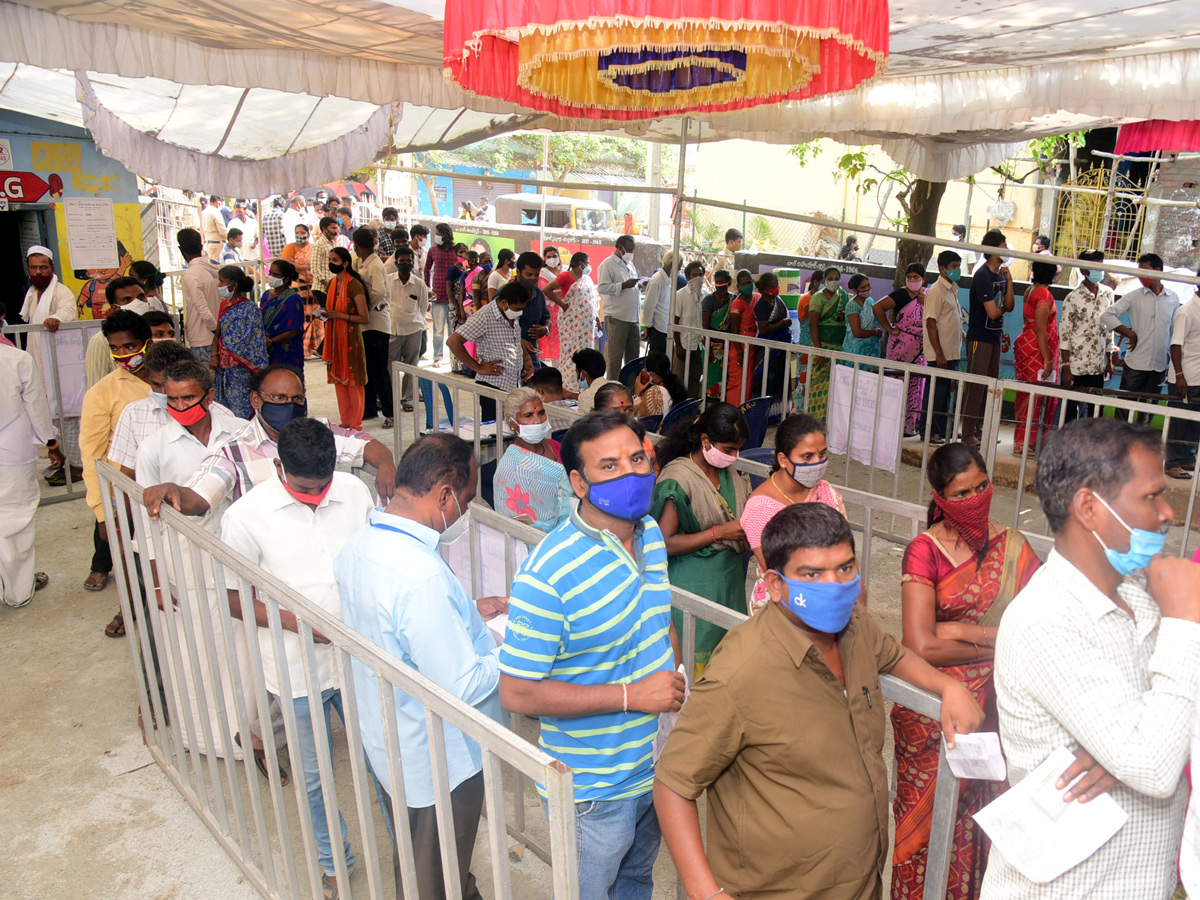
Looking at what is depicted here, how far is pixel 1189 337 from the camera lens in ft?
26.1

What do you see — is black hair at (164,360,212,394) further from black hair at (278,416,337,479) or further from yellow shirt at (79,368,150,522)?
black hair at (278,416,337,479)

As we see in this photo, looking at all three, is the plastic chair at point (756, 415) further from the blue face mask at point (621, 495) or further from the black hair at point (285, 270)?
the black hair at point (285, 270)

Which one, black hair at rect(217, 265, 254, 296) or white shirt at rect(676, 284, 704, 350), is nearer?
black hair at rect(217, 265, 254, 296)

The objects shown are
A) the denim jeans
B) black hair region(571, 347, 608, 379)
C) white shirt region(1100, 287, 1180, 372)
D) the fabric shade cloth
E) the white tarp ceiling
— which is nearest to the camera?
the white tarp ceiling

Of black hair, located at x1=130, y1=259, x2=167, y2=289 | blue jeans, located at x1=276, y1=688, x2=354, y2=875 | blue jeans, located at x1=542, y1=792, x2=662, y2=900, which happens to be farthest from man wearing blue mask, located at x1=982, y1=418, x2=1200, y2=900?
black hair, located at x1=130, y1=259, x2=167, y2=289

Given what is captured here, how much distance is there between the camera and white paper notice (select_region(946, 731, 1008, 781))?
76.0 inches

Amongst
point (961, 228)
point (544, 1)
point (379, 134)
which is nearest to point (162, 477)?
point (544, 1)

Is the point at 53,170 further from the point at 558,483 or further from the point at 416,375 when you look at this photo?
Answer: the point at 558,483

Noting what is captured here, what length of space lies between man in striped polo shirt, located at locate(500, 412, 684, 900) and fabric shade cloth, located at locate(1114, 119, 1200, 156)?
25.2ft

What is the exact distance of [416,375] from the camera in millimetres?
6215

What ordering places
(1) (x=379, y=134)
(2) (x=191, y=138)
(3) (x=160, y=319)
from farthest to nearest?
(1) (x=379, y=134) → (2) (x=191, y=138) → (3) (x=160, y=319)

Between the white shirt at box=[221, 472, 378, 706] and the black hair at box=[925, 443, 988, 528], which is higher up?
the black hair at box=[925, 443, 988, 528]

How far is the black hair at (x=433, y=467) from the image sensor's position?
99.7 inches

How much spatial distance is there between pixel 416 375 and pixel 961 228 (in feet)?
41.8
